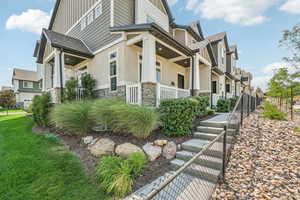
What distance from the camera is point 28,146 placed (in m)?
5.21

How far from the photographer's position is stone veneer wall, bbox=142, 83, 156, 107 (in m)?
5.96

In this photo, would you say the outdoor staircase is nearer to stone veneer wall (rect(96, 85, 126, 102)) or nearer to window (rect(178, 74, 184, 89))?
stone veneer wall (rect(96, 85, 126, 102))

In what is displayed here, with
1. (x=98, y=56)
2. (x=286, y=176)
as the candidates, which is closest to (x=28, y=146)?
(x=98, y=56)

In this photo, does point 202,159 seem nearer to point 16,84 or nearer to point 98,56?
point 98,56

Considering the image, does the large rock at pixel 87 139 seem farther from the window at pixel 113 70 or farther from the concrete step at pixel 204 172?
the concrete step at pixel 204 172

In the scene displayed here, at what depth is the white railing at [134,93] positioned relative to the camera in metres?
6.16

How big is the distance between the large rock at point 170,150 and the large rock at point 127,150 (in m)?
0.74

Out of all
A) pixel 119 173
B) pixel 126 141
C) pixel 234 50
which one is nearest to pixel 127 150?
pixel 126 141

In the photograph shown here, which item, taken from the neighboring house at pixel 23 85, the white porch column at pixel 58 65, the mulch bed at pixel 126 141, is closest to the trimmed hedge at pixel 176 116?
the mulch bed at pixel 126 141

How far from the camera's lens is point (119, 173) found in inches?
129

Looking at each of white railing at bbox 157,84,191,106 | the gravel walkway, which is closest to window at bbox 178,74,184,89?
white railing at bbox 157,84,191,106

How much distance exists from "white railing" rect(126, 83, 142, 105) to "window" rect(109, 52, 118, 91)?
121 centimetres

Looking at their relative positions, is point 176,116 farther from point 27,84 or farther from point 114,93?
point 27,84

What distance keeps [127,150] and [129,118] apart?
3.33 feet
